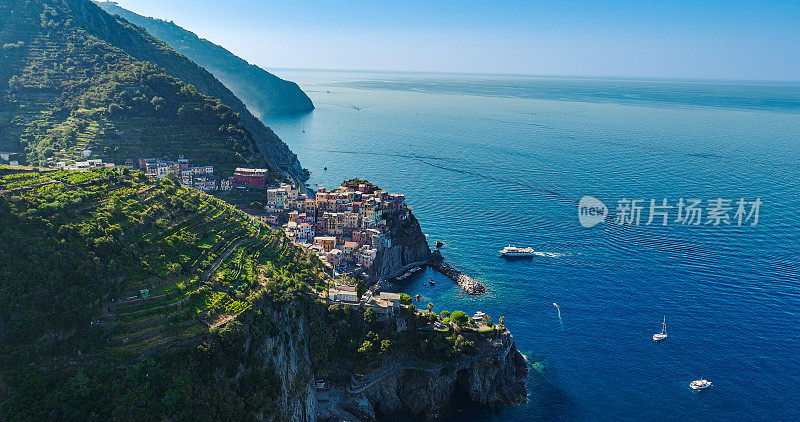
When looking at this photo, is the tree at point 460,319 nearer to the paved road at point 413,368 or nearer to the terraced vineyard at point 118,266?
the paved road at point 413,368

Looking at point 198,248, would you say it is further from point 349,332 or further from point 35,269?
point 349,332

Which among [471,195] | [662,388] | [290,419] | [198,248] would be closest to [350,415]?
[290,419]

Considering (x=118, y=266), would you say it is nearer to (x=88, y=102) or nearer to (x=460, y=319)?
(x=460, y=319)

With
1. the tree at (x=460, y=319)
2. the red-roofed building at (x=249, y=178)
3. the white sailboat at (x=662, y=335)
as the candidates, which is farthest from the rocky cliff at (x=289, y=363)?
the red-roofed building at (x=249, y=178)

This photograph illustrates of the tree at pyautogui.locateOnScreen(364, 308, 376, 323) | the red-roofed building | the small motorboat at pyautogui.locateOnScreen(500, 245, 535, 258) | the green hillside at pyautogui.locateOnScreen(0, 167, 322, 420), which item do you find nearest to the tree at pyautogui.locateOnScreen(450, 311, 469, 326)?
the tree at pyautogui.locateOnScreen(364, 308, 376, 323)

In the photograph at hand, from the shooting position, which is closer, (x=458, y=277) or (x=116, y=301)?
(x=116, y=301)

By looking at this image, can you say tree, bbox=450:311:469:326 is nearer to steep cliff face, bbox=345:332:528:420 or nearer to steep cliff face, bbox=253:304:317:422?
steep cliff face, bbox=345:332:528:420

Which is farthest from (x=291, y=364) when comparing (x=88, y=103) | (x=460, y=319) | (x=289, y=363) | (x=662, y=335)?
(x=88, y=103)
